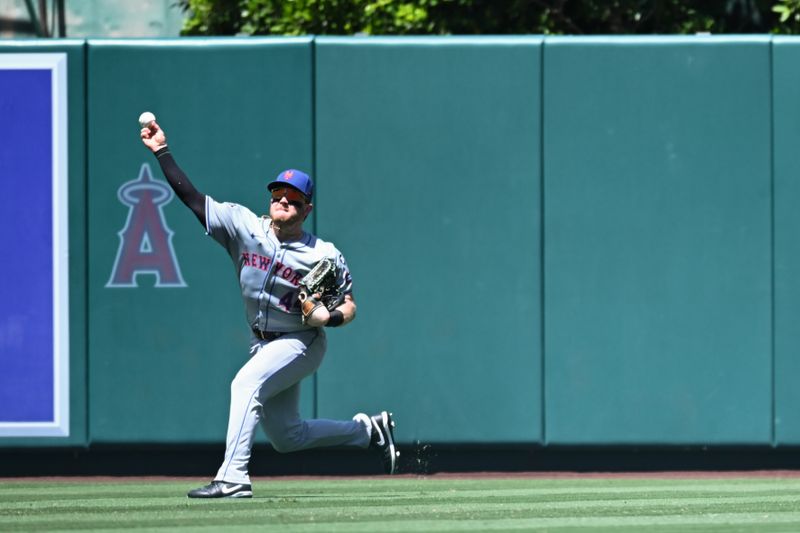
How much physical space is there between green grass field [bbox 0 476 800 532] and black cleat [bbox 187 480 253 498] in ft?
0.17

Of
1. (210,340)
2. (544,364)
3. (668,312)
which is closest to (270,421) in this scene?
(210,340)

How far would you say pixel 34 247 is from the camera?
29.0ft

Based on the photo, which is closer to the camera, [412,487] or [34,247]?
[412,487]

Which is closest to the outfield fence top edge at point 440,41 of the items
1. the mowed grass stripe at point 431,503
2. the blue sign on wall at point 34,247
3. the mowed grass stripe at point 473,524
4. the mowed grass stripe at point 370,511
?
the blue sign on wall at point 34,247

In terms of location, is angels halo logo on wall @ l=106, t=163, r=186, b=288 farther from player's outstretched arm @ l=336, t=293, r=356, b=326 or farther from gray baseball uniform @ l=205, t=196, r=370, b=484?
player's outstretched arm @ l=336, t=293, r=356, b=326

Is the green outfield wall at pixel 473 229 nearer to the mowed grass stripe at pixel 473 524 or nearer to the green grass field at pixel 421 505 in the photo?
the green grass field at pixel 421 505

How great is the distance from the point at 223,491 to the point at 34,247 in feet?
8.34

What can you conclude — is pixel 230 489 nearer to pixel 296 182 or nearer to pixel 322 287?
pixel 322 287

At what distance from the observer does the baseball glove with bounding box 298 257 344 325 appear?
7.15 metres

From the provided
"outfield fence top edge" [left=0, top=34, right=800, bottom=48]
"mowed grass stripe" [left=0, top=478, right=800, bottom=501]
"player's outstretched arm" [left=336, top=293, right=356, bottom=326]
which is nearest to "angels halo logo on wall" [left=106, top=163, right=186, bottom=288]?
"outfield fence top edge" [left=0, top=34, right=800, bottom=48]

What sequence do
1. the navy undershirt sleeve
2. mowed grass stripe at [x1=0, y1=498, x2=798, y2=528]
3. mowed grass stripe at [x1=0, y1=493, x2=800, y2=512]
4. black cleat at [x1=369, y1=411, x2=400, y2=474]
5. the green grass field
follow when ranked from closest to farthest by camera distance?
the green grass field < mowed grass stripe at [x1=0, y1=498, x2=798, y2=528] < mowed grass stripe at [x1=0, y1=493, x2=800, y2=512] < the navy undershirt sleeve < black cleat at [x1=369, y1=411, x2=400, y2=474]

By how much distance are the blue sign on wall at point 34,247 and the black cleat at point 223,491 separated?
2035mm

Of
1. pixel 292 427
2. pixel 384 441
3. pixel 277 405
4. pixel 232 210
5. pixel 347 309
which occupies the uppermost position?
pixel 232 210

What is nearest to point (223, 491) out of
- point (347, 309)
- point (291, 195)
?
point (347, 309)
